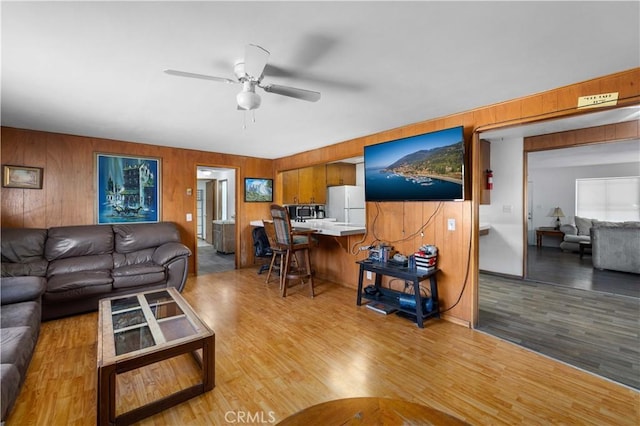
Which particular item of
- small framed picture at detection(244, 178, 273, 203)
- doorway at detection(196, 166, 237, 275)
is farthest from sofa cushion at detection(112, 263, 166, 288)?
small framed picture at detection(244, 178, 273, 203)

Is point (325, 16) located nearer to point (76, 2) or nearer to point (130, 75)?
point (76, 2)

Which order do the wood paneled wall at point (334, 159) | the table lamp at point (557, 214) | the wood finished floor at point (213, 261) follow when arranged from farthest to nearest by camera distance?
the table lamp at point (557, 214) < the wood finished floor at point (213, 261) < the wood paneled wall at point (334, 159)

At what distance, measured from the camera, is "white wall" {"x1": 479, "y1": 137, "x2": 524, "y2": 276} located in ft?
15.4

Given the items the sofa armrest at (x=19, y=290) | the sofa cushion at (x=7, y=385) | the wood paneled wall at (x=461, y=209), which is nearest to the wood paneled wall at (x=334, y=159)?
the wood paneled wall at (x=461, y=209)

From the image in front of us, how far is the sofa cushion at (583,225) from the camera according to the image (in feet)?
22.8

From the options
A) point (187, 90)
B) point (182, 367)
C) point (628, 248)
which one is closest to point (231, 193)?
point (187, 90)

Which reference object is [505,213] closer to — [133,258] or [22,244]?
[133,258]

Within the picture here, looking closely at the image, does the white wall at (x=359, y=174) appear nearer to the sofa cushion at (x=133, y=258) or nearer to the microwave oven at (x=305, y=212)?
the microwave oven at (x=305, y=212)

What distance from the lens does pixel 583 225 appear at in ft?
23.1

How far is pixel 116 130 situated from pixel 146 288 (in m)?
2.12

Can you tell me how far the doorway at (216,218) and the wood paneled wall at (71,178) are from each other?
633 mm

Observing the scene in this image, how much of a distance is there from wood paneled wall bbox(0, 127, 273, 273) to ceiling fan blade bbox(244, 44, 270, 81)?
11.6 ft

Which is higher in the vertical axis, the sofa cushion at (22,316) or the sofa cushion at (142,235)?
the sofa cushion at (142,235)

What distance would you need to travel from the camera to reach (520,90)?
2381 millimetres
